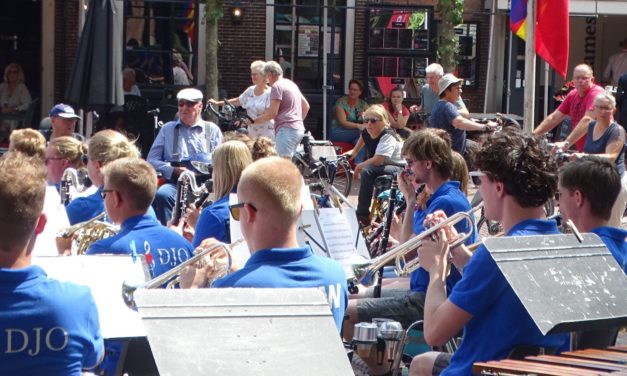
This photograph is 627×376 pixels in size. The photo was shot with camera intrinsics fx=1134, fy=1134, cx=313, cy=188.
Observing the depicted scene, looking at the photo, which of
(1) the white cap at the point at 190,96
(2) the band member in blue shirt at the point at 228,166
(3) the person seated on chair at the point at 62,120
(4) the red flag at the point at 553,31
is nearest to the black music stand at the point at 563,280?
(2) the band member in blue shirt at the point at 228,166

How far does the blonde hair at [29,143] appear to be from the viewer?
754 centimetres

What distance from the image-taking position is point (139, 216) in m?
5.15

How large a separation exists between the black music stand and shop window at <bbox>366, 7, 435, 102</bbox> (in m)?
14.5

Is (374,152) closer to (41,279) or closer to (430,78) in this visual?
(430,78)

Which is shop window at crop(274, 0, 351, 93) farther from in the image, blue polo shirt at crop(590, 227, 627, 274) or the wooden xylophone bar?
the wooden xylophone bar

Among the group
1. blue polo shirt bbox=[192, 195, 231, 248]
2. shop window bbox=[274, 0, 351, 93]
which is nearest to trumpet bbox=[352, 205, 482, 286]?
blue polo shirt bbox=[192, 195, 231, 248]

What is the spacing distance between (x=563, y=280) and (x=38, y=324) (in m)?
1.61

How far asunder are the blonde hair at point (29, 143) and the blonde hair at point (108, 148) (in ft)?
2.64

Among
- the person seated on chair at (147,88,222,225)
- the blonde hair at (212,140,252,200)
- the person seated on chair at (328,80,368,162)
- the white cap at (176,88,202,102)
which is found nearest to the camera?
the blonde hair at (212,140,252,200)

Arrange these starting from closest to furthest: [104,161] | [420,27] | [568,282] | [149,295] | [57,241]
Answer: [149,295] < [568,282] < [57,241] < [104,161] < [420,27]

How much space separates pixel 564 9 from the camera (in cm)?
1058

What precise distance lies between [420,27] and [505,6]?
6.87 ft

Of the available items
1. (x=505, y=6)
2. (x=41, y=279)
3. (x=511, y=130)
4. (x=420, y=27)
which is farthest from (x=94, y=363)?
(x=505, y=6)

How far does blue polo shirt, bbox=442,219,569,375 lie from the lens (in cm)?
367
